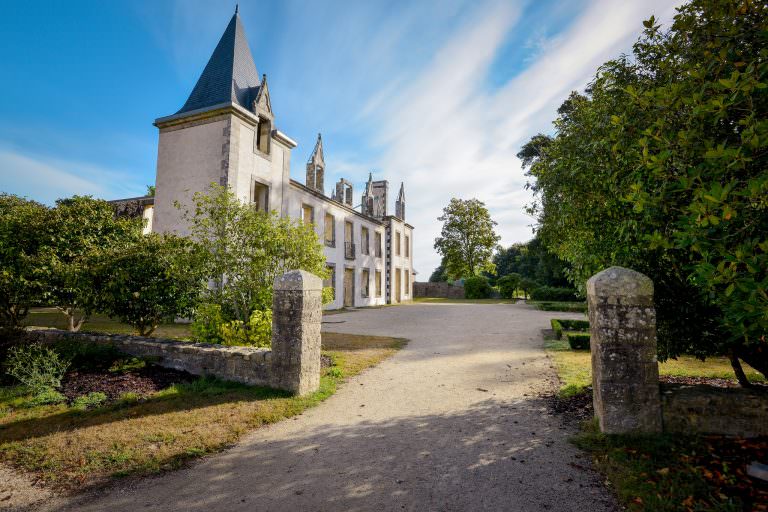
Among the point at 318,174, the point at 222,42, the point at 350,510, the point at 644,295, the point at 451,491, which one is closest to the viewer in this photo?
the point at 350,510

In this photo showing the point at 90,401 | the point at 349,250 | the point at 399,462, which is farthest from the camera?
the point at 349,250

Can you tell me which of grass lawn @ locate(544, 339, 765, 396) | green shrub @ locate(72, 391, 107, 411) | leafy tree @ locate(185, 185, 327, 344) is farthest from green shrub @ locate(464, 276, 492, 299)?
green shrub @ locate(72, 391, 107, 411)

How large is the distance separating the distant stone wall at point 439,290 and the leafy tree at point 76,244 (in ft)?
108

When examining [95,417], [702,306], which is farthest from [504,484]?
[95,417]

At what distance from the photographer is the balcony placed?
76.5 feet

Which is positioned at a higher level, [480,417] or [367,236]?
[367,236]

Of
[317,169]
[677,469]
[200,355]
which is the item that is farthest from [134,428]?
[317,169]

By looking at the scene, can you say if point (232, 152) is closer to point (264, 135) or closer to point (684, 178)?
point (264, 135)

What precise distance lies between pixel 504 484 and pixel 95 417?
15.4ft

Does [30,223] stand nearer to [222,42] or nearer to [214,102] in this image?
[214,102]

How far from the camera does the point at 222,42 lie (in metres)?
16.8

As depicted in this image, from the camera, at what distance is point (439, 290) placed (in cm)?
4022

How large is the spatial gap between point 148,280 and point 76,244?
222cm

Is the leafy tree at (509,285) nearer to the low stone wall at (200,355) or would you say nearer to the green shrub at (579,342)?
the green shrub at (579,342)
